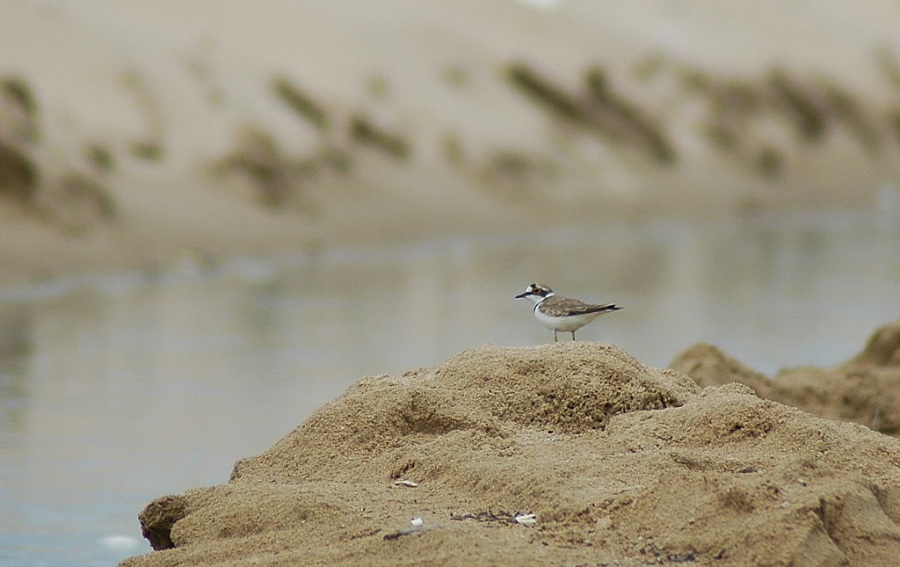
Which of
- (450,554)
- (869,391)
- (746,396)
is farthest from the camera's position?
(869,391)

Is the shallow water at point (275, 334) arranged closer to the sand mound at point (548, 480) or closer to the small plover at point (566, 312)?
the sand mound at point (548, 480)

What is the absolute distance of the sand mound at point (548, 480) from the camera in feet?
15.2

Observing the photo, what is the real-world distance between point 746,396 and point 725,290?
45.2 feet

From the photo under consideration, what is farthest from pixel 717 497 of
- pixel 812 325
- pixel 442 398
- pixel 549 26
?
pixel 549 26

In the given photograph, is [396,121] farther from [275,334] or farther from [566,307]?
[566,307]

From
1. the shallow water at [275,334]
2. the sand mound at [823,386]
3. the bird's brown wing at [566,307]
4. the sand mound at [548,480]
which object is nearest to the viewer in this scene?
the sand mound at [548,480]

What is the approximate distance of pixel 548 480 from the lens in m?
5.16

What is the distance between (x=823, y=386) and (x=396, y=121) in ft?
75.2

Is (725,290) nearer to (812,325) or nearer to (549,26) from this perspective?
(812,325)

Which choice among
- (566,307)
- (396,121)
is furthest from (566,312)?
(396,121)

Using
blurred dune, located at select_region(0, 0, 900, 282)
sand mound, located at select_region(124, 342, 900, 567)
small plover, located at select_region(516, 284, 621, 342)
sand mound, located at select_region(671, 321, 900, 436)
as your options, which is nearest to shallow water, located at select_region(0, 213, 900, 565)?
sand mound, located at select_region(124, 342, 900, 567)

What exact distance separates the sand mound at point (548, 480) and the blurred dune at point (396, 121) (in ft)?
43.1

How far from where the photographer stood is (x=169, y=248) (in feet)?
68.6

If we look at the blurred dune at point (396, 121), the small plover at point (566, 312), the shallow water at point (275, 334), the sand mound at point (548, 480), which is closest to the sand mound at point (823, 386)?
the small plover at point (566, 312)
